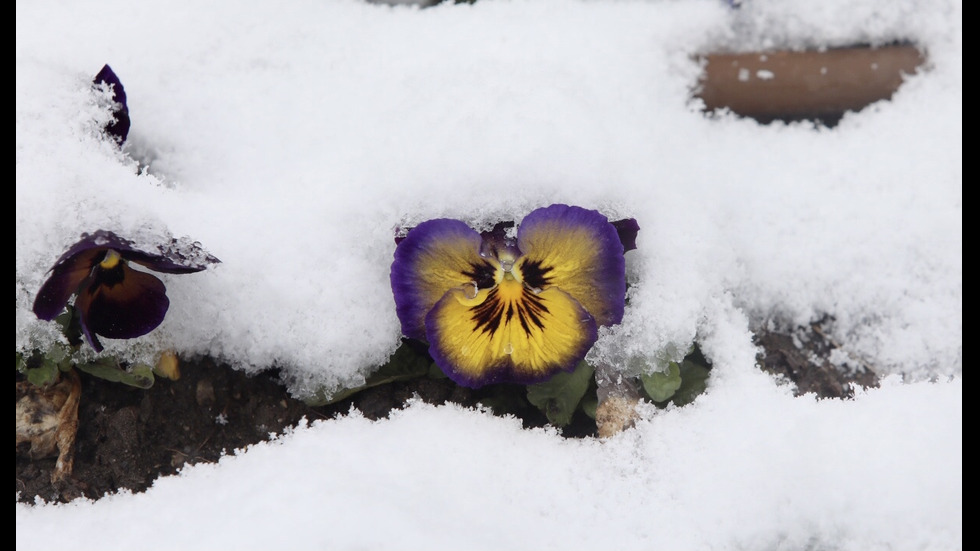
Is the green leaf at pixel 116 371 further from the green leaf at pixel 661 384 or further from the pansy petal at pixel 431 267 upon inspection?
the green leaf at pixel 661 384

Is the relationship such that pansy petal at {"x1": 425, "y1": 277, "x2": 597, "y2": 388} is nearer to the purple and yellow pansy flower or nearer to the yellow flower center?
the purple and yellow pansy flower

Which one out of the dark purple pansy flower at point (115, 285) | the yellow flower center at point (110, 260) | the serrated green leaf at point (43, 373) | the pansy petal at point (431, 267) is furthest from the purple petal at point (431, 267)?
the serrated green leaf at point (43, 373)

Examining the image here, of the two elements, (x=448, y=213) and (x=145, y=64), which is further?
(x=145, y=64)

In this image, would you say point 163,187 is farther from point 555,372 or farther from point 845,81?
point 845,81

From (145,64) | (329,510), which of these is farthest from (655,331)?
(145,64)

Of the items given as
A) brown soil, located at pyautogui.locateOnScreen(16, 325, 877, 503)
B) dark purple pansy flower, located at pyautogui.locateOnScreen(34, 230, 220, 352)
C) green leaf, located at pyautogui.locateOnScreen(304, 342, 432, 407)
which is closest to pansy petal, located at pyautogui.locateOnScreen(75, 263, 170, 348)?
dark purple pansy flower, located at pyautogui.locateOnScreen(34, 230, 220, 352)

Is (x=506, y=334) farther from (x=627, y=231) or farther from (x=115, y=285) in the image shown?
(x=115, y=285)

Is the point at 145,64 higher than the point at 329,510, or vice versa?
the point at 145,64

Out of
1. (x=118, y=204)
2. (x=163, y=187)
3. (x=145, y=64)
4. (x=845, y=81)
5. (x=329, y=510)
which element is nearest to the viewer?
(x=329, y=510)
